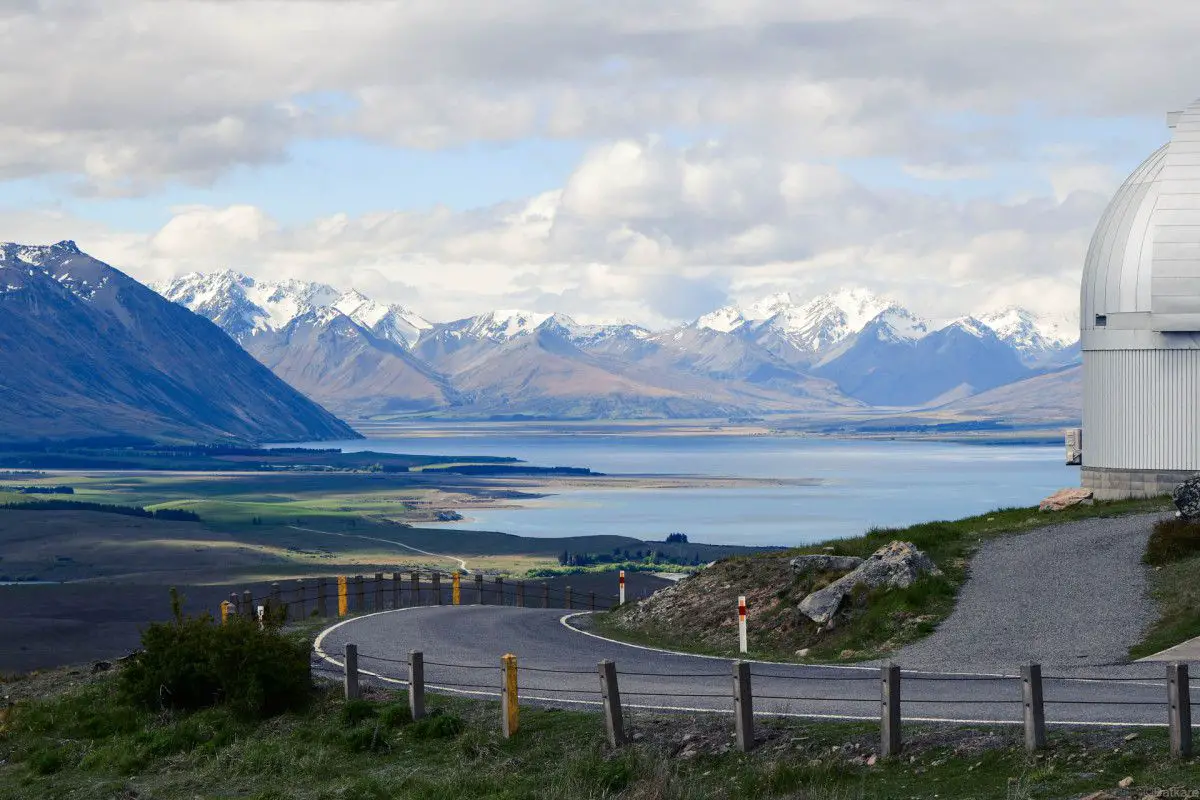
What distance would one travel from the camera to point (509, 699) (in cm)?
1967

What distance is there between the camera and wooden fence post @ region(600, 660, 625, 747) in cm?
1827

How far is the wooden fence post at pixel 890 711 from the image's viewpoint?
16.2 m

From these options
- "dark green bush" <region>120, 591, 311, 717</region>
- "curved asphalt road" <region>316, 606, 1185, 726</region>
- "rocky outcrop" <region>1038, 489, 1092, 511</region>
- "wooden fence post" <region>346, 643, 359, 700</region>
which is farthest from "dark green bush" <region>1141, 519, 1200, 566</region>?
"dark green bush" <region>120, 591, 311, 717</region>

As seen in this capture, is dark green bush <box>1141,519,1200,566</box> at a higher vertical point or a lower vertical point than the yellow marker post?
higher

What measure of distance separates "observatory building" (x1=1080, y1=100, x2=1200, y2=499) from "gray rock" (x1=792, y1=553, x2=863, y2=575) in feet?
47.0

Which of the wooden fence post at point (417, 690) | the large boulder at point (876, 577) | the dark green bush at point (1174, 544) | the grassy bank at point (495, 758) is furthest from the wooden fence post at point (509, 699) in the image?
the dark green bush at point (1174, 544)

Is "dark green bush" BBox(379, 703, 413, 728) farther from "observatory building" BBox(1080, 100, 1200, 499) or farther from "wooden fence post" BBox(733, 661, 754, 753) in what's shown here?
"observatory building" BBox(1080, 100, 1200, 499)

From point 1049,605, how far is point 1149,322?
618 inches

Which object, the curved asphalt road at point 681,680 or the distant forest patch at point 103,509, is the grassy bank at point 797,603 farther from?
the distant forest patch at point 103,509

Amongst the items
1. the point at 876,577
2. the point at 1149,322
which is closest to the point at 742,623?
the point at 876,577

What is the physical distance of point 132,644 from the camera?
80.6 meters

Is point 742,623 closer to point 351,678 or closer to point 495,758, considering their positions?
point 351,678

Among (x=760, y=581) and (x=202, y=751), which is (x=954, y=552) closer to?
(x=760, y=581)

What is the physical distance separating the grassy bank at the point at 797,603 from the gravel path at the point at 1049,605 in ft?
1.91
